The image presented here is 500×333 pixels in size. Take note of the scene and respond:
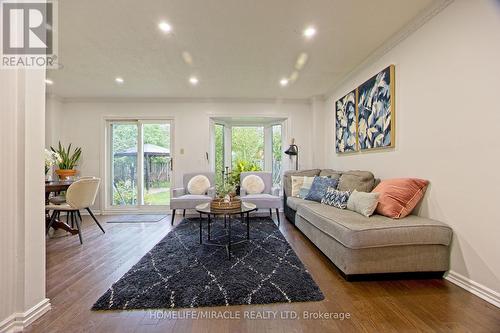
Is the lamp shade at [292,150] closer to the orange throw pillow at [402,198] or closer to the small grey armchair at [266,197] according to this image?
the small grey armchair at [266,197]

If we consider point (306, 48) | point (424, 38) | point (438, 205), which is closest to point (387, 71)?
point (424, 38)

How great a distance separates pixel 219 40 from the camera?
8.75 feet

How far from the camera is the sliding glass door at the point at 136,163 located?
505 cm

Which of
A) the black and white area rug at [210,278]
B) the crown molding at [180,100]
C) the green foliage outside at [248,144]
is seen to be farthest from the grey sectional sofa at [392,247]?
the green foliage outside at [248,144]

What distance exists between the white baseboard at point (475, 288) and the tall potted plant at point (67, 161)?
5.78 meters

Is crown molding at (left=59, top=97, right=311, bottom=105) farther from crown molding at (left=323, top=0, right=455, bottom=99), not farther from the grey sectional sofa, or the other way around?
the grey sectional sofa

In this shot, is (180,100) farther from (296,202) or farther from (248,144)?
(296,202)

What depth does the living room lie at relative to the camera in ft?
5.01

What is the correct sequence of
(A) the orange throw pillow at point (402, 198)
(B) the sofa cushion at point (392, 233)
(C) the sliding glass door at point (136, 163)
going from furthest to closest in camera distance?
(C) the sliding glass door at point (136, 163)
(A) the orange throw pillow at point (402, 198)
(B) the sofa cushion at point (392, 233)

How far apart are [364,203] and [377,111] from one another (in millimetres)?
1330

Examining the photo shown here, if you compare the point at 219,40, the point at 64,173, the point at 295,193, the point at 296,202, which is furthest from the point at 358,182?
the point at 64,173

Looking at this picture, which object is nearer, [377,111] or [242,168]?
[377,111]

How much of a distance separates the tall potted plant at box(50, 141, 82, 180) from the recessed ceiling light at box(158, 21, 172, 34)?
3447 mm

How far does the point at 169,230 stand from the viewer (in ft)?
12.0
